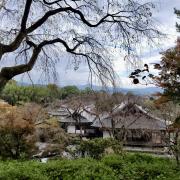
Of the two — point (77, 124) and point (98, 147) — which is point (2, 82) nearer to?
point (98, 147)

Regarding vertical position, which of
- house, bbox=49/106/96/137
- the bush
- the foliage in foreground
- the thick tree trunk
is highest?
the thick tree trunk

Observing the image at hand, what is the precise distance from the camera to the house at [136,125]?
84.5ft

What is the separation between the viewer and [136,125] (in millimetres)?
26984

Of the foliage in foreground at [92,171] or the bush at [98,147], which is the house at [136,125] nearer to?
the bush at [98,147]

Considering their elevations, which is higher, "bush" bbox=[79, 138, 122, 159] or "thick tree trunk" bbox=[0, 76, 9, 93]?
"thick tree trunk" bbox=[0, 76, 9, 93]

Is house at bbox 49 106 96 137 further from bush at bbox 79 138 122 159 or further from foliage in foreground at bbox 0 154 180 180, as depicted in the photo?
foliage in foreground at bbox 0 154 180 180

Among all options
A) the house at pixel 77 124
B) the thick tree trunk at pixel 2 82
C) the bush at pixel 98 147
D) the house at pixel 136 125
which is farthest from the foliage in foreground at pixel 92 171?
the house at pixel 77 124

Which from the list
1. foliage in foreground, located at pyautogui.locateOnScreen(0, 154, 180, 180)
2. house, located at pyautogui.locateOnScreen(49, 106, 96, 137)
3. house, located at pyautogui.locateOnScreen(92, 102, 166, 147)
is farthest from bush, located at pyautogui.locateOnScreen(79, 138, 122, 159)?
house, located at pyautogui.locateOnScreen(49, 106, 96, 137)

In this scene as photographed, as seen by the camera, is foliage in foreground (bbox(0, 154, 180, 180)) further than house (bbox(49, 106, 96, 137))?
No

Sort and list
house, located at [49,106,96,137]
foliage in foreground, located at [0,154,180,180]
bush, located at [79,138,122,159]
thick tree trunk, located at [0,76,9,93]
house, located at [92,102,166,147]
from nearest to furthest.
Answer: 1. thick tree trunk, located at [0,76,9,93]
2. foliage in foreground, located at [0,154,180,180]
3. bush, located at [79,138,122,159]
4. house, located at [92,102,166,147]
5. house, located at [49,106,96,137]

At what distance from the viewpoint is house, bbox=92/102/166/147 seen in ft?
84.5

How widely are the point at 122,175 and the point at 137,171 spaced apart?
1.76ft

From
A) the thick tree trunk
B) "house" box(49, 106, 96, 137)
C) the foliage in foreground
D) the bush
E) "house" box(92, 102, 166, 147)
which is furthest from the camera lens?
"house" box(49, 106, 96, 137)

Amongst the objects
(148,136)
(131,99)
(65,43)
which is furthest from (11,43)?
(148,136)
